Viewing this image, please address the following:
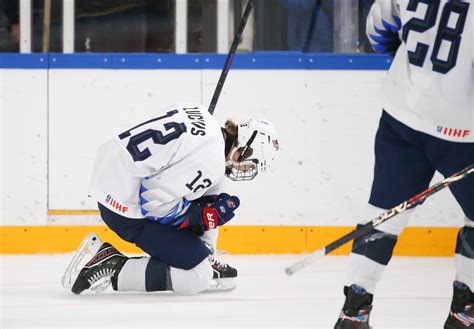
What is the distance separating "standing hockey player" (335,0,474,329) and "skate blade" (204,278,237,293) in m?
1.17

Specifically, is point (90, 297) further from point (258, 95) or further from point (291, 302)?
point (258, 95)

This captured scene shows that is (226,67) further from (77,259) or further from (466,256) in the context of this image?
(466,256)

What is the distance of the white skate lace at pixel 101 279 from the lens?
3.92 metres

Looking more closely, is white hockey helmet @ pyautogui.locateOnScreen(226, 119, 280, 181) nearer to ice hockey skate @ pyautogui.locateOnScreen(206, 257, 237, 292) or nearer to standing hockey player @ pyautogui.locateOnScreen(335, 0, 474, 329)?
ice hockey skate @ pyautogui.locateOnScreen(206, 257, 237, 292)

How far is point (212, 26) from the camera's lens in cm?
532

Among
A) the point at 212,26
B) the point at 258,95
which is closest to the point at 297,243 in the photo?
the point at 258,95

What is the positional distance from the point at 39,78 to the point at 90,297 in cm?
156

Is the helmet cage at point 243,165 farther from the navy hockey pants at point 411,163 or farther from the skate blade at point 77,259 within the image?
the navy hockey pants at point 411,163

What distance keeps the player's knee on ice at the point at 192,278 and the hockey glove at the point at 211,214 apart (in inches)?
5.4

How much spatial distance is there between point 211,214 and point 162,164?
26 centimetres

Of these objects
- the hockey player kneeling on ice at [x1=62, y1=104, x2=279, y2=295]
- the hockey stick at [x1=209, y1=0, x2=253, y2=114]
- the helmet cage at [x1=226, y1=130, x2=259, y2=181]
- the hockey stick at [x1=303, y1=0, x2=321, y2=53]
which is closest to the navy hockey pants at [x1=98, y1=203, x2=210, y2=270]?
the hockey player kneeling on ice at [x1=62, y1=104, x2=279, y2=295]

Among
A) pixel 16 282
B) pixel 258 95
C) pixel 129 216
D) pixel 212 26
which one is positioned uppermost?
pixel 212 26

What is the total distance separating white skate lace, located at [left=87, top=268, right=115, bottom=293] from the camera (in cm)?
392

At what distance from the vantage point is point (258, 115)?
5.18m
